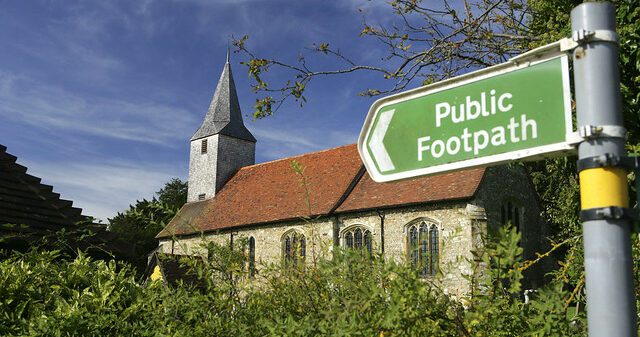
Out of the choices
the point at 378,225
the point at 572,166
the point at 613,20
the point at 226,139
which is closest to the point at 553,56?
the point at 613,20

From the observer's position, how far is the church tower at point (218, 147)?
3712cm

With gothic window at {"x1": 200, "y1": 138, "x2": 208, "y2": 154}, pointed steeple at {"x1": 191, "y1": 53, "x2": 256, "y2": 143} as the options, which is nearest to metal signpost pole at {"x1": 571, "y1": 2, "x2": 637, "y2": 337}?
pointed steeple at {"x1": 191, "y1": 53, "x2": 256, "y2": 143}

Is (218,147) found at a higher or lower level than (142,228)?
higher

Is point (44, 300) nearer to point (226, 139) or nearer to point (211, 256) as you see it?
point (211, 256)

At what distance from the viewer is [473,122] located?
1.89 metres

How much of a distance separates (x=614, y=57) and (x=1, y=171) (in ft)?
26.5

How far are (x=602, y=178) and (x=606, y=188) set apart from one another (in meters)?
0.03

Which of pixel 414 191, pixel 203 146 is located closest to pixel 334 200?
pixel 414 191

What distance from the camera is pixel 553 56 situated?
1732mm

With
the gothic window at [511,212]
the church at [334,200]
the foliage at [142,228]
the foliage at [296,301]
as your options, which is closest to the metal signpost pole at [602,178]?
the foliage at [296,301]

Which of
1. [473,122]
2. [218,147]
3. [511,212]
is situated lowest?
[473,122]

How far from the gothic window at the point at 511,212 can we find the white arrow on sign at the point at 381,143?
2457 centimetres

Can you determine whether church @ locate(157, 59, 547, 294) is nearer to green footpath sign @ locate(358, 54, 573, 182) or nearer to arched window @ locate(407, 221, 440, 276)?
arched window @ locate(407, 221, 440, 276)

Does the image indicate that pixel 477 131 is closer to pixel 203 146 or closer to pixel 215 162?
pixel 215 162
